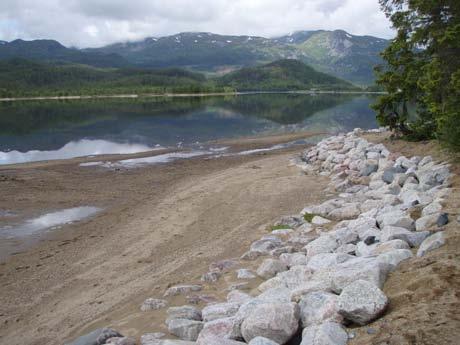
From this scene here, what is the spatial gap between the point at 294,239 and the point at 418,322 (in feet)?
22.2

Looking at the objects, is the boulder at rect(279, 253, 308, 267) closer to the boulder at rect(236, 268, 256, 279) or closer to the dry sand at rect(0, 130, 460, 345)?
the boulder at rect(236, 268, 256, 279)

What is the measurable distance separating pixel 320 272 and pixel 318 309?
1.72 meters

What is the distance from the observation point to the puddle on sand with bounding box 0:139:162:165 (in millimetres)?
36594

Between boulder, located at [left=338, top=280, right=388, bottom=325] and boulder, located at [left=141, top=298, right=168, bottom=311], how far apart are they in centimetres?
409

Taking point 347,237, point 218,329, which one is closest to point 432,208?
point 347,237

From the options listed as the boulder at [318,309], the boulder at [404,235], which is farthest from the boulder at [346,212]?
the boulder at [318,309]

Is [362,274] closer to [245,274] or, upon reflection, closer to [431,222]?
[431,222]

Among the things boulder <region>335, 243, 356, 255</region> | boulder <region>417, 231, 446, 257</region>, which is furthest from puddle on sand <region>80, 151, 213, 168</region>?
boulder <region>417, 231, 446, 257</region>

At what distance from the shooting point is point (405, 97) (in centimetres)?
2264

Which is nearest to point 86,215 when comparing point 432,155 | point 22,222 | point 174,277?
point 22,222

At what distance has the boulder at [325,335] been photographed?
5051 mm

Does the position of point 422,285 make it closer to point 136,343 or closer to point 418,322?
point 418,322

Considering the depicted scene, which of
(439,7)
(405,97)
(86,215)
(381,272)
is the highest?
(439,7)

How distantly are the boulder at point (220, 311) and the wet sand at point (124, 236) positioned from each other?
101 centimetres
